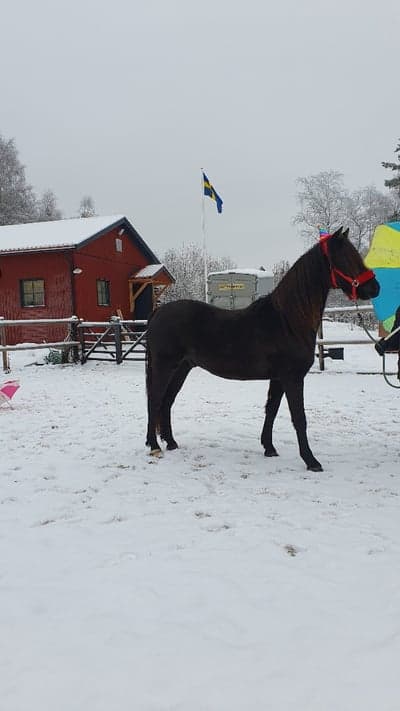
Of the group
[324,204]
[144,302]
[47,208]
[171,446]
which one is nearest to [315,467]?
[171,446]

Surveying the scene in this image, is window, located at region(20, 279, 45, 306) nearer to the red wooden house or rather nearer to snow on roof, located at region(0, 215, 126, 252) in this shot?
the red wooden house

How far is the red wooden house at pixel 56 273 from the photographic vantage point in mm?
19008

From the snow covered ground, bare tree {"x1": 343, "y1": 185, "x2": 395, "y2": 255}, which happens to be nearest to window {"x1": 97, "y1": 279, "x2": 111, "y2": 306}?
the snow covered ground

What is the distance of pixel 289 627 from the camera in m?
2.07

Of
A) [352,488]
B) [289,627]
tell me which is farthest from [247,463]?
[289,627]

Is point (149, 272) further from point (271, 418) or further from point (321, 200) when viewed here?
point (321, 200)

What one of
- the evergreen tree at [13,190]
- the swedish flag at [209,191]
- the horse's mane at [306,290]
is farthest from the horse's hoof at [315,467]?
the evergreen tree at [13,190]

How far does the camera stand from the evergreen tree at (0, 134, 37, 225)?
1534 inches

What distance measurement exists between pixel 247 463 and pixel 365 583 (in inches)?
85.2

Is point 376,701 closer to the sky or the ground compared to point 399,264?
closer to the ground

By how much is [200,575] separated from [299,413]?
2198 mm

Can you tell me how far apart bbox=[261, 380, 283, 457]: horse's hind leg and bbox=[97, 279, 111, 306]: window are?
17192mm

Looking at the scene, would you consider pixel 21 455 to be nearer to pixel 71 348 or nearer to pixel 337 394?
pixel 337 394

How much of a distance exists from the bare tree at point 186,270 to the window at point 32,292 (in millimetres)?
21662
